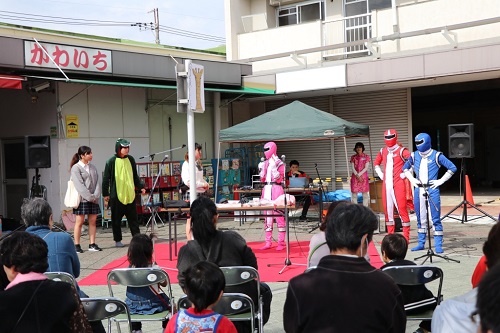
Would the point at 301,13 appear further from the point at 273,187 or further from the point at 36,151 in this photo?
Result: the point at 36,151

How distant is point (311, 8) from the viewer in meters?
20.5

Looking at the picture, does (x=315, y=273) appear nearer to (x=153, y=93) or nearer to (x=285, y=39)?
(x=153, y=93)

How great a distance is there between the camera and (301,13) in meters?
20.7

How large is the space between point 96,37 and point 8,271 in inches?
508

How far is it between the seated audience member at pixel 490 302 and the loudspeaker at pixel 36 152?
382 inches

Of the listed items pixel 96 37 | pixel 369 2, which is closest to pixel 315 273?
pixel 96 37

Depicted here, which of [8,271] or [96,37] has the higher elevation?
[96,37]

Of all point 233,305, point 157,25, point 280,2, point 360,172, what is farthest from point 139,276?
point 157,25

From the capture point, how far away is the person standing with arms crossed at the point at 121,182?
10438 millimetres

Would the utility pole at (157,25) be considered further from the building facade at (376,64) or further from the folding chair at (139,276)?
the folding chair at (139,276)

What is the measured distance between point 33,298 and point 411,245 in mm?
8315

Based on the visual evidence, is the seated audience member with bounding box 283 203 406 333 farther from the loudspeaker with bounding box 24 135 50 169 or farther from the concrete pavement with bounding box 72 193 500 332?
the loudspeaker with bounding box 24 135 50 169

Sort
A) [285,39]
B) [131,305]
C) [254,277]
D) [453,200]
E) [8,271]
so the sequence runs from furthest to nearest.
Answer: [285,39] < [453,200] < [131,305] < [254,277] < [8,271]

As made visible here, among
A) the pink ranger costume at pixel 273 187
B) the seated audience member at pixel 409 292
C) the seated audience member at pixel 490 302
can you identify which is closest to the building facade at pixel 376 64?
the pink ranger costume at pixel 273 187
